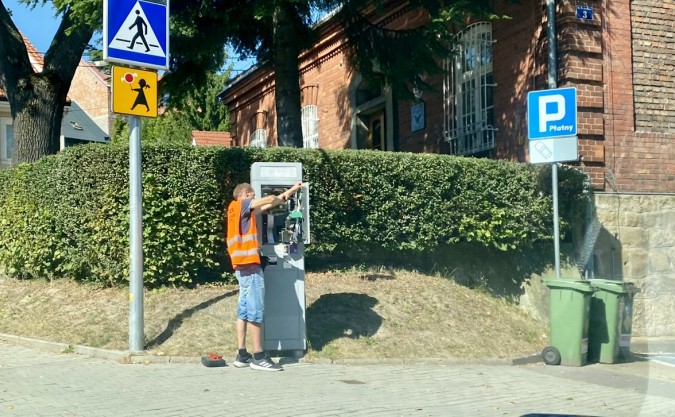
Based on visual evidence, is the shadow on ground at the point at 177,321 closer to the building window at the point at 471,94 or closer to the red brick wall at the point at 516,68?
the red brick wall at the point at 516,68

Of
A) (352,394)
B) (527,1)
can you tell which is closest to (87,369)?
(352,394)

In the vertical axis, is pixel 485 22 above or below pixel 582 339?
above

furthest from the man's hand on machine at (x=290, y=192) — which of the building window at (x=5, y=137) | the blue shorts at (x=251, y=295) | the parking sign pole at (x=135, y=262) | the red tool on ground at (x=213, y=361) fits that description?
the building window at (x=5, y=137)

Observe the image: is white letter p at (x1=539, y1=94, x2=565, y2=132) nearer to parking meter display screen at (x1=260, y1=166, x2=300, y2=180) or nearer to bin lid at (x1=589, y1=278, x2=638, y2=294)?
bin lid at (x1=589, y1=278, x2=638, y2=294)

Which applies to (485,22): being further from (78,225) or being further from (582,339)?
(78,225)

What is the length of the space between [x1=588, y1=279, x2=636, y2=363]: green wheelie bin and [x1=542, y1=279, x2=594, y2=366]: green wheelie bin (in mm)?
260

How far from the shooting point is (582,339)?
377 inches

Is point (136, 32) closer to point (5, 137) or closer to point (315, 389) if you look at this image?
point (315, 389)

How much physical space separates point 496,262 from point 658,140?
3969mm

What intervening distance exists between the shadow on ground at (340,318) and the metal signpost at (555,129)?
2542mm

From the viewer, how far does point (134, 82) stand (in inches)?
345

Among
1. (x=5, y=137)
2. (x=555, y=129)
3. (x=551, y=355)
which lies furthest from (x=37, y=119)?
(x=5, y=137)

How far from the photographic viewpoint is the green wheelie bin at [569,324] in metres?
9.56

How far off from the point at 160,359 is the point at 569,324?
15.8 ft
